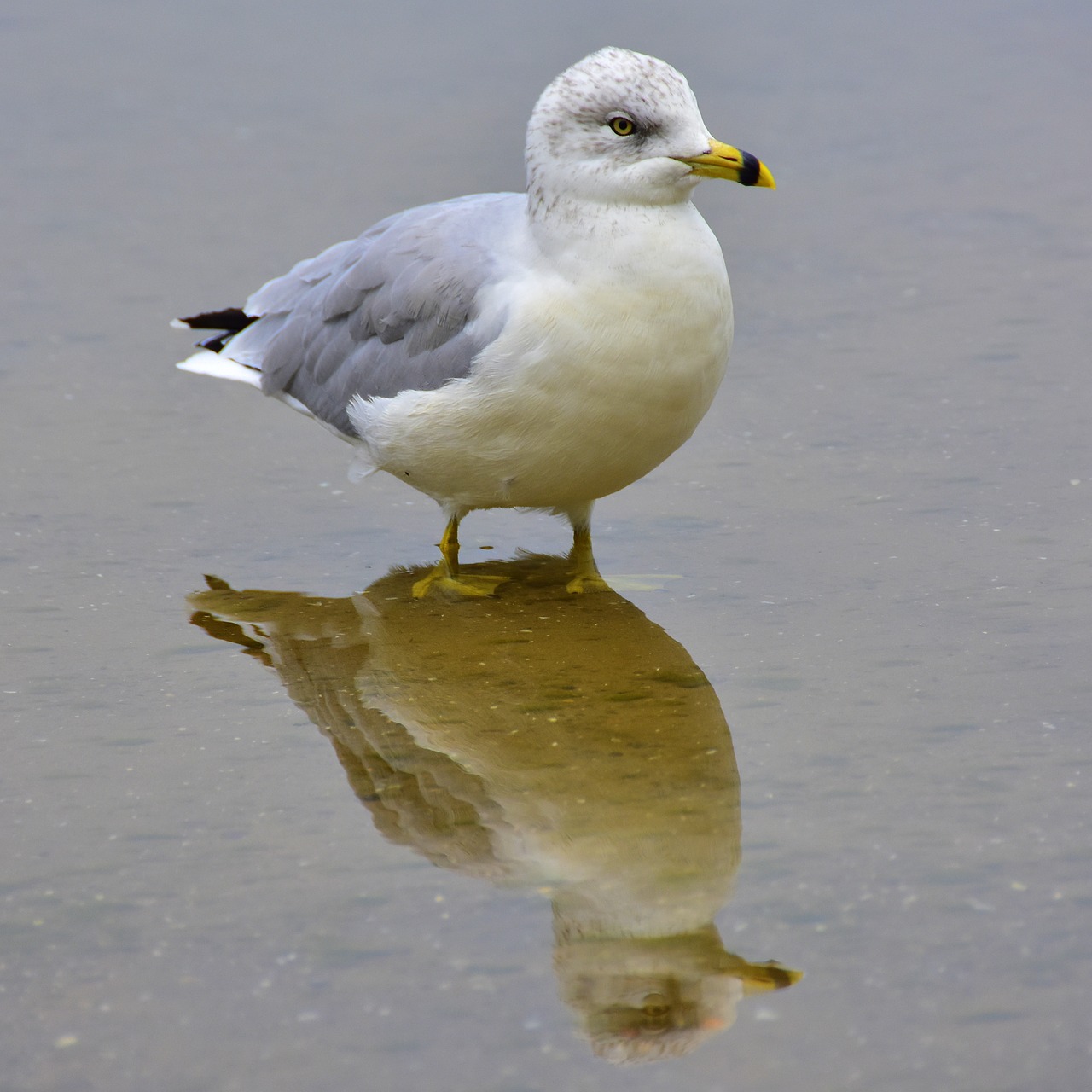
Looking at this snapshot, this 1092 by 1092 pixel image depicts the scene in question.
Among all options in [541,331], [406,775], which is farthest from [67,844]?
[541,331]

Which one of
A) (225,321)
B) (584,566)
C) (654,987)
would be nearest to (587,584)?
(584,566)

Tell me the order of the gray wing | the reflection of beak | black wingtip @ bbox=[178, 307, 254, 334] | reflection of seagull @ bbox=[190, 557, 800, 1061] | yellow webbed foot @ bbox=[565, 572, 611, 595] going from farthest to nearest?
black wingtip @ bbox=[178, 307, 254, 334] → yellow webbed foot @ bbox=[565, 572, 611, 595] → the gray wing → the reflection of beak → reflection of seagull @ bbox=[190, 557, 800, 1061]

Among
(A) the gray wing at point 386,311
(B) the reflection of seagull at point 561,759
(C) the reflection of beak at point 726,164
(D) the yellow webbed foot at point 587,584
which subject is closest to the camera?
(B) the reflection of seagull at point 561,759

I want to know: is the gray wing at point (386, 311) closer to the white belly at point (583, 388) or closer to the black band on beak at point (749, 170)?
the white belly at point (583, 388)

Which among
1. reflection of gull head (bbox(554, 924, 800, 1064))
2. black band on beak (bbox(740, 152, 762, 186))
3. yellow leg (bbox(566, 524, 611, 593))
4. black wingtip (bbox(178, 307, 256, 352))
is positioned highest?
black band on beak (bbox(740, 152, 762, 186))

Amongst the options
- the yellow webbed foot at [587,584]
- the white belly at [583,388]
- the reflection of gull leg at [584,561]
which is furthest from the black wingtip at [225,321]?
the yellow webbed foot at [587,584]

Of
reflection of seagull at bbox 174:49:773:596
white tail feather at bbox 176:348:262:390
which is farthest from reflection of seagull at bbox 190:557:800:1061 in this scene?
white tail feather at bbox 176:348:262:390

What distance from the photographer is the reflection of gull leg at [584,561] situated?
5.38m

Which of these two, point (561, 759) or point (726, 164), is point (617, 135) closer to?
point (726, 164)

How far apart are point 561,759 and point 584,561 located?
1273 mm

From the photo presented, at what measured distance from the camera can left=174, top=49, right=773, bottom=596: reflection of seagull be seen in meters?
4.65

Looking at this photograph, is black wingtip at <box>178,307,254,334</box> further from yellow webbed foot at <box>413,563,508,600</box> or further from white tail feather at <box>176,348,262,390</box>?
yellow webbed foot at <box>413,563,508,600</box>

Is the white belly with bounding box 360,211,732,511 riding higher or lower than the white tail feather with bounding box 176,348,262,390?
higher

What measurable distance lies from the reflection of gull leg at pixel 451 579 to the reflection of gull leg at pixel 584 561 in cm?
24
